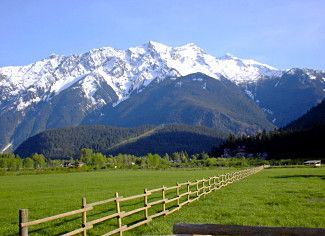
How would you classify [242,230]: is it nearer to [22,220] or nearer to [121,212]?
[22,220]

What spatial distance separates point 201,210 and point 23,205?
1566 centimetres

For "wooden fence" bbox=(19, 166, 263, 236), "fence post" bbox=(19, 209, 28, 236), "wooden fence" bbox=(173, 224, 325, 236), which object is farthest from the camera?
"wooden fence" bbox=(19, 166, 263, 236)

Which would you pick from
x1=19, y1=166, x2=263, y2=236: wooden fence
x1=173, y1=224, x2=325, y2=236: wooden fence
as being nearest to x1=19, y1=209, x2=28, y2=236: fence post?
x1=19, y1=166, x2=263, y2=236: wooden fence

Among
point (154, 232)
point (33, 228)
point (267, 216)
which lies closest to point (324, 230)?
point (154, 232)

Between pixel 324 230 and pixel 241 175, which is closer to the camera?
pixel 324 230

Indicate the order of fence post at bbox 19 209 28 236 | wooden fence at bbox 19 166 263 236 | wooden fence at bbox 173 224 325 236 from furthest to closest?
1. wooden fence at bbox 19 166 263 236
2. fence post at bbox 19 209 28 236
3. wooden fence at bbox 173 224 325 236

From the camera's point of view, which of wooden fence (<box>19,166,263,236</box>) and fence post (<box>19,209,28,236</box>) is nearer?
fence post (<box>19,209,28,236</box>)

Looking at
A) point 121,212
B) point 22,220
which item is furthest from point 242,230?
point 121,212

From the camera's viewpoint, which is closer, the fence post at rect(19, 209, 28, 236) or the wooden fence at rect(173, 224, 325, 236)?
the wooden fence at rect(173, 224, 325, 236)

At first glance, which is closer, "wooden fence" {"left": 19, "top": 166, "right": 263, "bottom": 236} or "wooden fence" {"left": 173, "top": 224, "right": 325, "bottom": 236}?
"wooden fence" {"left": 173, "top": 224, "right": 325, "bottom": 236}

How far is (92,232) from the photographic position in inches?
816

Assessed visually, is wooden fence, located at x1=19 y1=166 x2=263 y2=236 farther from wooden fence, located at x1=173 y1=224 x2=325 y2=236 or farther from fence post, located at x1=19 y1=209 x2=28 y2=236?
wooden fence, located at x1=173 y1=224 x2=325 y2=236

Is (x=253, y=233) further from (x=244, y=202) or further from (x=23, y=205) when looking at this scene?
(x=23, y=205)

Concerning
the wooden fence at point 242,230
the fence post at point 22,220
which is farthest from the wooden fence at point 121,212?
the wooden fence at point 242,230
